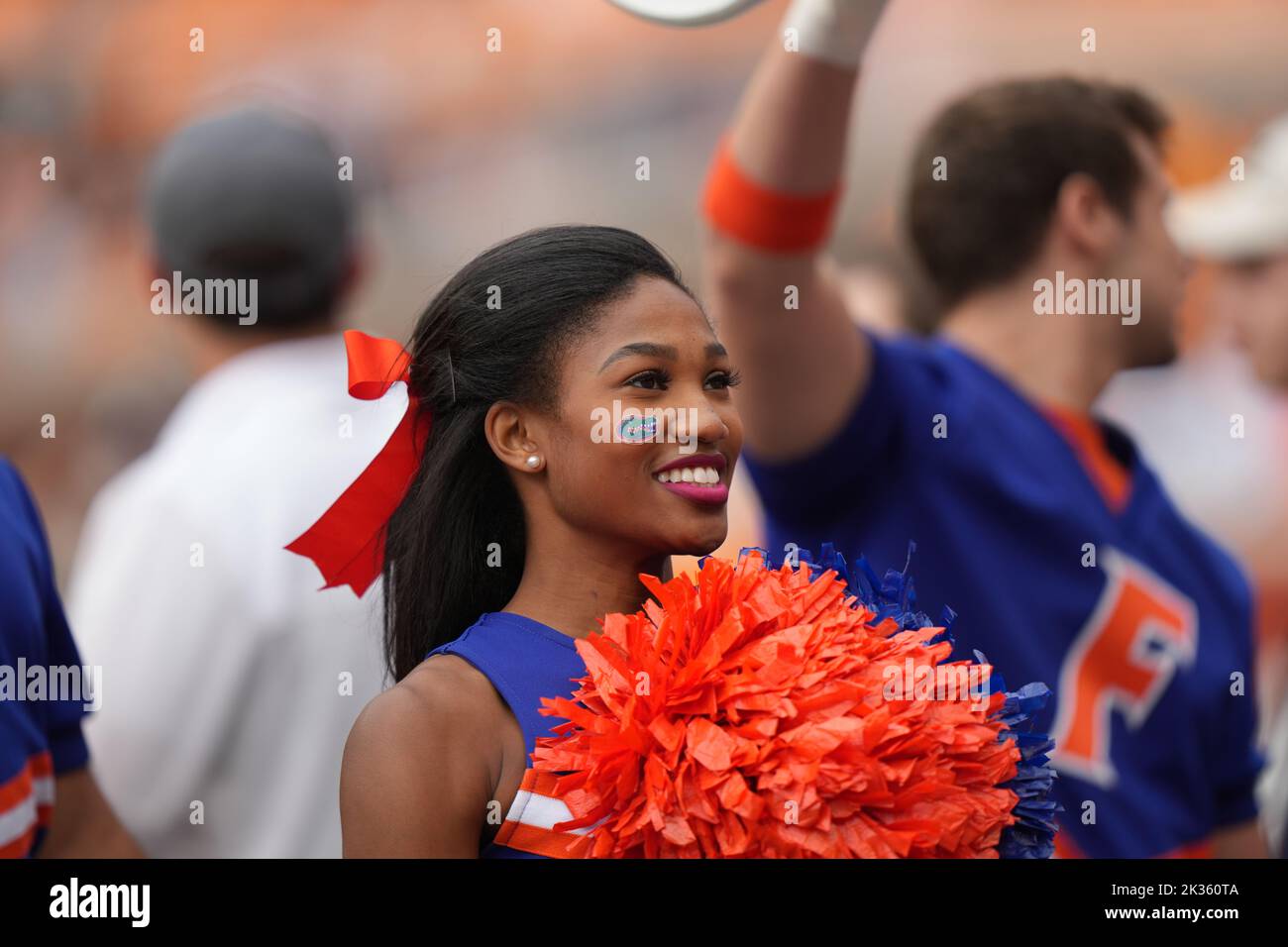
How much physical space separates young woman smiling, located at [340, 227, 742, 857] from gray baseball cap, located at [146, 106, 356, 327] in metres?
1.20

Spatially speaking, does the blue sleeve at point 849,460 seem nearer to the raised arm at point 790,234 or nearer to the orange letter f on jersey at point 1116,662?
the raised arm at point 790,234

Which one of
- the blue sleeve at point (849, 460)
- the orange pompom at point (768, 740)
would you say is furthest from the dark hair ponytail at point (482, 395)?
the blue sleeve at point (849, 460)

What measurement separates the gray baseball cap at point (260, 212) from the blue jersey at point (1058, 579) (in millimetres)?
914

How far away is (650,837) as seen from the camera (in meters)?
1.64


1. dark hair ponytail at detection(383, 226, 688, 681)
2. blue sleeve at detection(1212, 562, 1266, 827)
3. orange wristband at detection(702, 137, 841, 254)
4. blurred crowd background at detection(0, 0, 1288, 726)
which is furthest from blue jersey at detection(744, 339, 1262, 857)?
blurred crowd background at detection(0, 0, 1288, 726)

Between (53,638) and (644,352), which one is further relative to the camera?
(53,638)

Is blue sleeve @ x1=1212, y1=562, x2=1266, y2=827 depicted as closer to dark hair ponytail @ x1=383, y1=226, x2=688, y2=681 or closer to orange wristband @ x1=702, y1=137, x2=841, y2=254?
orange wristband @ x1=702, y1=137, x2=841, y2=254

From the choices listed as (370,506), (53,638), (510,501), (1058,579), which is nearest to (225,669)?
(53,638)

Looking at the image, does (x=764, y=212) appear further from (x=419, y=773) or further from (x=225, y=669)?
(x=419, y=773)

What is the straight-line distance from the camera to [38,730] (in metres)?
2.32

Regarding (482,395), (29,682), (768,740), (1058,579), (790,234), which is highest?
(790,234)

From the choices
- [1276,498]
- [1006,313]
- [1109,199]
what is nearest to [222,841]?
[1006,313]

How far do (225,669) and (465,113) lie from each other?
21.8 ft
